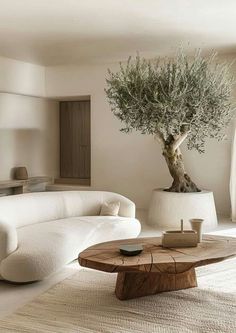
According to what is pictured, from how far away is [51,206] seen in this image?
16.7 ft

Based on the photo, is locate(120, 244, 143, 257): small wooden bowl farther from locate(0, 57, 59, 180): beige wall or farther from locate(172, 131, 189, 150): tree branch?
locate(0, 57, 59, 180): beige wall

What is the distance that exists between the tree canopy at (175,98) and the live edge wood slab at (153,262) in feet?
8.26

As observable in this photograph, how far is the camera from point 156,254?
10.9ft

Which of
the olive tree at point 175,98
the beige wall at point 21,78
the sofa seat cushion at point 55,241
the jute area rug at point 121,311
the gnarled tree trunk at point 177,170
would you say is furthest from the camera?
the beige wall at point 21,78

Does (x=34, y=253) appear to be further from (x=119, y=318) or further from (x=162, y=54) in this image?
(x=162, y=54)

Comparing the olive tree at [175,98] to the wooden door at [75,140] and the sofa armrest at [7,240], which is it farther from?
the wooden door at [75,140]

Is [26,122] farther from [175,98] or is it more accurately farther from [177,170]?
[175,98]

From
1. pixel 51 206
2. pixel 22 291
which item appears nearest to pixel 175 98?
pixel 51 206

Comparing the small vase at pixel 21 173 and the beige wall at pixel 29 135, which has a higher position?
the beige wall at pixel 29 135

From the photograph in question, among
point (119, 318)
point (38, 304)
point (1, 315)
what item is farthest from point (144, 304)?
point (1, 315)

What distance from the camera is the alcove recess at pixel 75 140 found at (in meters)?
9.47

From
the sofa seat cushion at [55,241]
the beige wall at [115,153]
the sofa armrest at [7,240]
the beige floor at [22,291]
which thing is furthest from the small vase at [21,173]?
the sofa armrest at [7,240]

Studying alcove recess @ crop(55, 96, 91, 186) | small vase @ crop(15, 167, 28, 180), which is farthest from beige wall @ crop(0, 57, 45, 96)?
small vase @ crop(15, 167, 28, 180)

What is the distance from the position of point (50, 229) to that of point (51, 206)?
75 cm
